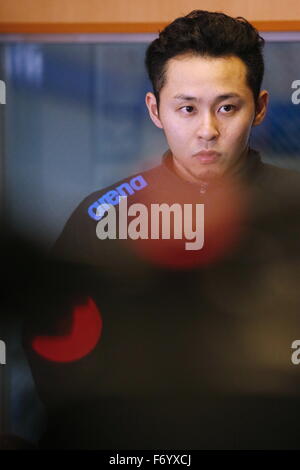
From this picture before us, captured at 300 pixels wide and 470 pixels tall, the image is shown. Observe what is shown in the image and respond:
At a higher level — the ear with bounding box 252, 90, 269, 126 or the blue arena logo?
the ear with bounding box 252, 90, 269, 126

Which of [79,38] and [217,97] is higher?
[79,38]

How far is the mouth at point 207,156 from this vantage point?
1563 mm

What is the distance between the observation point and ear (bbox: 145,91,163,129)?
159 cm

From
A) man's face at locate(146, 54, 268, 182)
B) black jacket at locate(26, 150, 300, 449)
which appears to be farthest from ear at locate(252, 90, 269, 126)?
black jacket at locate(26, 150, 300, 449)

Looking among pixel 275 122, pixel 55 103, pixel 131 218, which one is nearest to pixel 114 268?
pixel 131 218

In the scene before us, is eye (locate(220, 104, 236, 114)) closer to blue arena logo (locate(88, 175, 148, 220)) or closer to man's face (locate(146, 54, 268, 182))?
man's face (locate(146, 54, 268, 182))

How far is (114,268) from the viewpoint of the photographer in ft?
5.31

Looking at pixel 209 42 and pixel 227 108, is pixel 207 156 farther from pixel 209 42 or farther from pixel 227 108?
pixel 209 42

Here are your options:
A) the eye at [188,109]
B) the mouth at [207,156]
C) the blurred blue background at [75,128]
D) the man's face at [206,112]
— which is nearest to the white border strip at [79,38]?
the blurred blue background at [75,128]

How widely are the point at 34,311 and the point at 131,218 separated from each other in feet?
1.37

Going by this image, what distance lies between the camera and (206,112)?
154 centimetres

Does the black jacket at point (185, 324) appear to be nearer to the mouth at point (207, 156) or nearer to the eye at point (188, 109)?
the mouth at point (207, 156)

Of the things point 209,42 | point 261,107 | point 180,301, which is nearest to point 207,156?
point 261,107

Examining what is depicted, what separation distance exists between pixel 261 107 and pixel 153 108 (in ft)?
1.06
